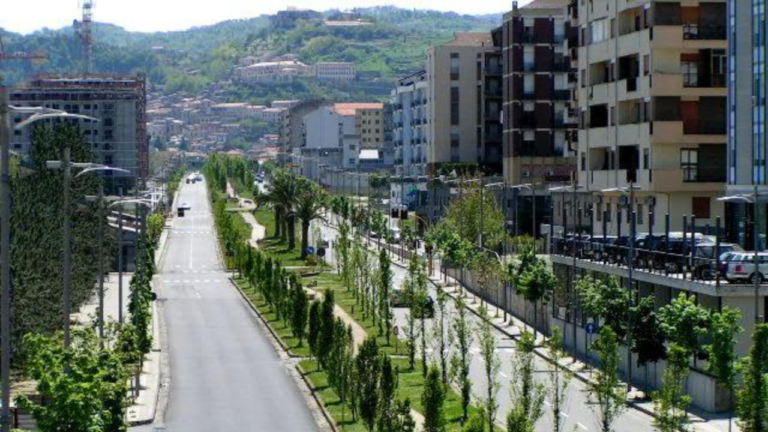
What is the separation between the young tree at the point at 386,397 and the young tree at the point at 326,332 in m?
16.5

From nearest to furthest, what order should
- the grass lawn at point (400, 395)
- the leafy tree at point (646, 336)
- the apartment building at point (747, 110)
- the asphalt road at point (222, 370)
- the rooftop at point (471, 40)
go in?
the grass lawn at point (400, 395) → the asphalt road at point (222, 370) → the leafy tree at point (646, 336) → the apartment building at point (747, 110) → the rooftop at point (471, 40)

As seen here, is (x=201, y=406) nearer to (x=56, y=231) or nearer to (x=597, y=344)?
(x=597, y=344)

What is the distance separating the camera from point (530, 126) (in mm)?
157375

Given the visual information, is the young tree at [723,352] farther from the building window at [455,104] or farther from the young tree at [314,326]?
the building window at [455,104]

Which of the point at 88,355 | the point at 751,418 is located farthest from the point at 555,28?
the point at 88,355

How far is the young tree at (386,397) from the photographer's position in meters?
52.5

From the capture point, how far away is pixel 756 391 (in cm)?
5291

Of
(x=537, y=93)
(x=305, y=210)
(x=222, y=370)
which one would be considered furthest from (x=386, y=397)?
(x=305, y=210)

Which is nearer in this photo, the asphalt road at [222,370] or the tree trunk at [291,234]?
the asphalt road at [222,370]

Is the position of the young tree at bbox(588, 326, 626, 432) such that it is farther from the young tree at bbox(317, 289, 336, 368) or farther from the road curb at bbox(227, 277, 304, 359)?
the road curb at bbox(227, 277, 304, 359)

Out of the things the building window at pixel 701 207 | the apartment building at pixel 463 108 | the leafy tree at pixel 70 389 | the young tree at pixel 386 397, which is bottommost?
the young tree at pixel 386 397

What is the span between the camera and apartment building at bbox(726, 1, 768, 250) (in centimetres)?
7981

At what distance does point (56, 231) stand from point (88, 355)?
63.4 metres

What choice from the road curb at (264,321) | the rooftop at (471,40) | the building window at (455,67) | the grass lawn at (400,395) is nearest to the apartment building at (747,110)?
the grass lawn at (400,395)
